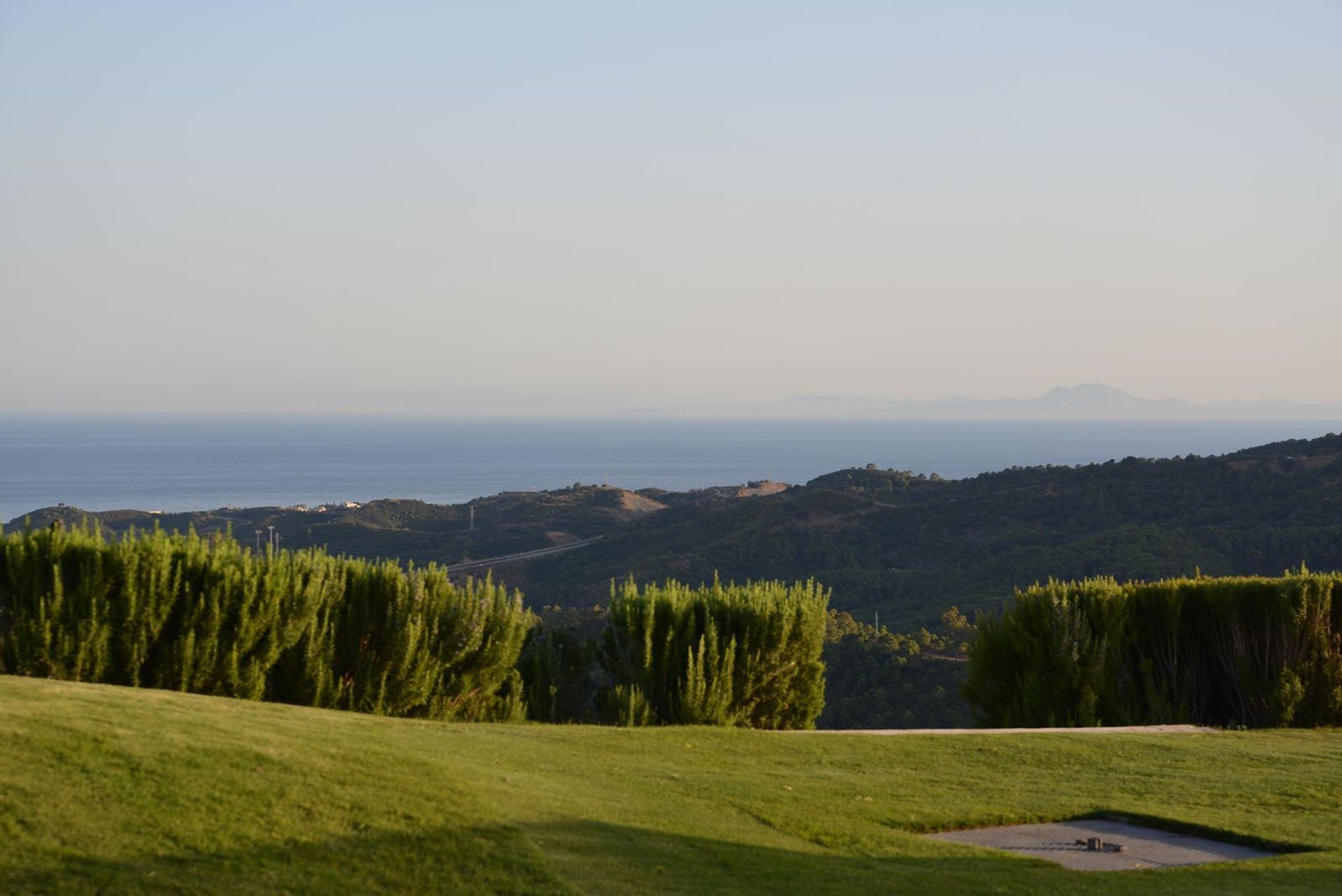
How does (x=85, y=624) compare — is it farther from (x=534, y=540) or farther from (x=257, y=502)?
(x=257, y=502)

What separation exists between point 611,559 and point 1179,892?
148 ft

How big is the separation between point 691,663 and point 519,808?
15.8 feet

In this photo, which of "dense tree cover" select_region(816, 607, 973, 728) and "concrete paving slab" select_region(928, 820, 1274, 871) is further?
"dense tree cover" select_region(816, 607, 973, 728)

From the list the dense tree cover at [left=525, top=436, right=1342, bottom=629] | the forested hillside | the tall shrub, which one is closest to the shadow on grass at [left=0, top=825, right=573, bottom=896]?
the tall shrub

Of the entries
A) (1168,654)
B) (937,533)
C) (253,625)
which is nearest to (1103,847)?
(253,625)

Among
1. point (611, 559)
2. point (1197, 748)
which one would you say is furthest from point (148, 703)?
point (611, 559)

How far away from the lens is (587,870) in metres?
5.94

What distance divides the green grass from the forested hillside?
25020 millimetres

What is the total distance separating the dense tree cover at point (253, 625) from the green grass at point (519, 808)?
126 cm

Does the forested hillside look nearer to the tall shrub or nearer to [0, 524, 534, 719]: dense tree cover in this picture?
the tall shrub

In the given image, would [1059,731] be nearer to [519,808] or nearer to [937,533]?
[519,808]

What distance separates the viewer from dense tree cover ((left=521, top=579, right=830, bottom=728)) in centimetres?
1178

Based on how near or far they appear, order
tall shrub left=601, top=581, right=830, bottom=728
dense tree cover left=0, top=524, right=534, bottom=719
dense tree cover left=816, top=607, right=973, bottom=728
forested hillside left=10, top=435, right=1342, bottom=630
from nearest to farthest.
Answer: dense tree cover left=0, top=524, right=534, bottom=719
tall shrub left=601, top=581, right=830, bottom=728
dense tree cover left=816, top=607, right=973, bottom=728
forested hillside left=10, top=435, right=1342, bottom=630

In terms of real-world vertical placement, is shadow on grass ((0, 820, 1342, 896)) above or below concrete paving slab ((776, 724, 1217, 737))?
above
